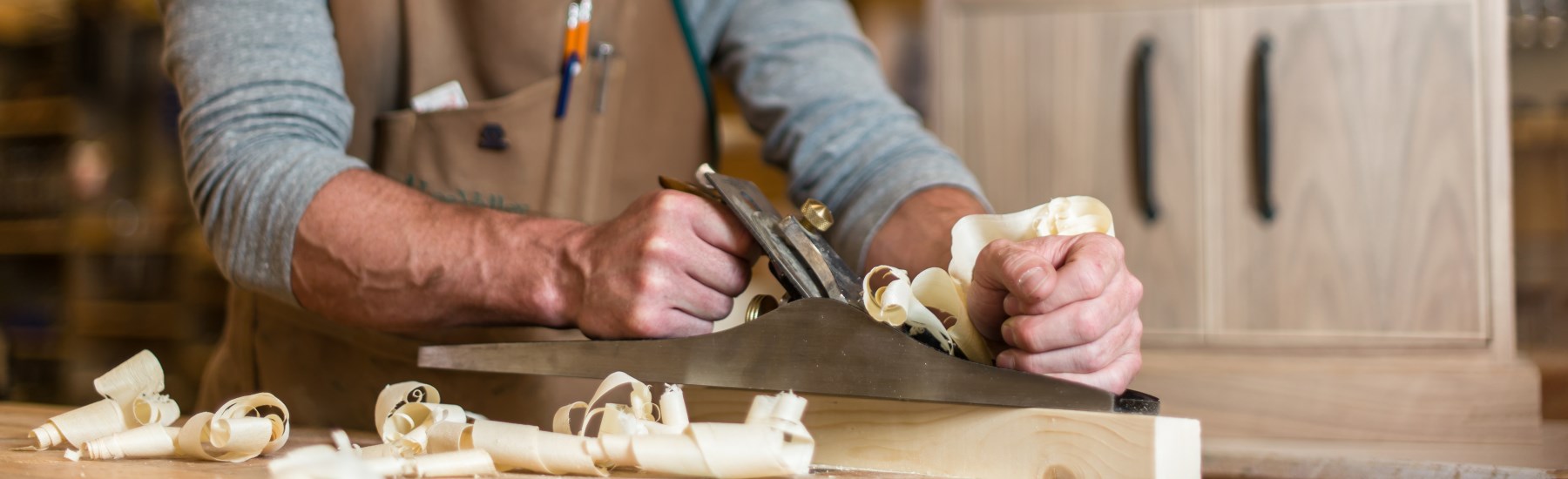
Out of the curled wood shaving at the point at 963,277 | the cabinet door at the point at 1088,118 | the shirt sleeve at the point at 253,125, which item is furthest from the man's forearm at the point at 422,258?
the cabinet door at the point at 1088,118

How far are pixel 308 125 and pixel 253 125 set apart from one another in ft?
0.15

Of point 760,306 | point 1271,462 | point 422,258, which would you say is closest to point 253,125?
point 422,258

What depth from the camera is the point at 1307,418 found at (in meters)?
1.51

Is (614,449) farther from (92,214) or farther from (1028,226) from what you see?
(92,214)

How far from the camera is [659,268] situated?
0.86 meters

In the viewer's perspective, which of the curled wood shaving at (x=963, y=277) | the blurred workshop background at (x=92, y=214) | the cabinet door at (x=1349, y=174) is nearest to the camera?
the curled wood shaving at (x=963, y=277)

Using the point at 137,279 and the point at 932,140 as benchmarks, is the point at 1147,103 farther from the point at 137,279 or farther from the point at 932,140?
the point at 137,279

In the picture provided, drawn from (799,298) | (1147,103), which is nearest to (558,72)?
(799,298)

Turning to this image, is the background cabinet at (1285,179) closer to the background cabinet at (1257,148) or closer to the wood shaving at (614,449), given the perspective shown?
the background cabinet at (1257,148)

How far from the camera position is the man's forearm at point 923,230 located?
39.4 inches

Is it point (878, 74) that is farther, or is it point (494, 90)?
point (878, 74)

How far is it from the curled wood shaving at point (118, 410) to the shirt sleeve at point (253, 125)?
0.17m

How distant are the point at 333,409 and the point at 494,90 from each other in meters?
0.39

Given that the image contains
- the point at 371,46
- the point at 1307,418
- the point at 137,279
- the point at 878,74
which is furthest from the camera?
the point at 137,279
